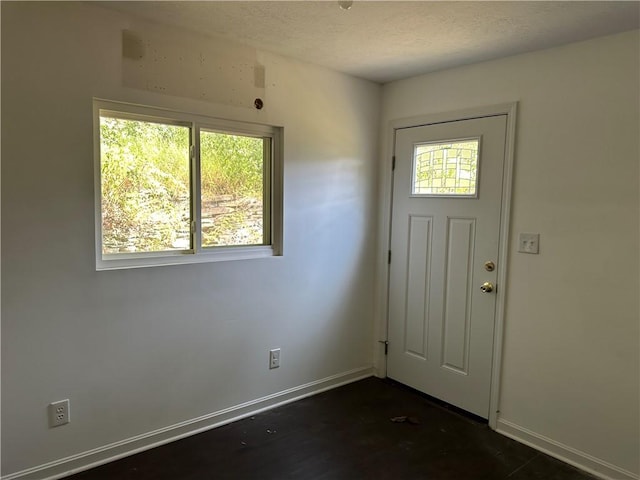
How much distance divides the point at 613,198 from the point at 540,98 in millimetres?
704

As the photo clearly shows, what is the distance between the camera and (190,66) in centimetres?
238

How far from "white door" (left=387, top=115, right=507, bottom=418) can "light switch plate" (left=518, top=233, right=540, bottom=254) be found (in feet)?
0.52

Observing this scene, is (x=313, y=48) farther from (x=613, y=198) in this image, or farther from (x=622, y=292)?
(x=622, y=292)

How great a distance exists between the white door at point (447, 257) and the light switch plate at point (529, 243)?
0.52 feet

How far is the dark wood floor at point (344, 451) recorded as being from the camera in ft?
7.36

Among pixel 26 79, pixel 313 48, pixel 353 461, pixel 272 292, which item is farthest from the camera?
pixel 272 292

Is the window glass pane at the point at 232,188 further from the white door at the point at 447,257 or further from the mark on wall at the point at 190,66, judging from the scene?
the white door at the point at 447,257

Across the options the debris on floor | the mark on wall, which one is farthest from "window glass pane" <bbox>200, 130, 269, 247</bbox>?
the debris on floor

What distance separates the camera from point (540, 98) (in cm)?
248

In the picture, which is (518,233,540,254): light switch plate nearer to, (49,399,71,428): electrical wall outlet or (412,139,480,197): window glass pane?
(412,139,480,197): window glass pane

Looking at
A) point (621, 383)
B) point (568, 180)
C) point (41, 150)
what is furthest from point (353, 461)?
point (41, 150)

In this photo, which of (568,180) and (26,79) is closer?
(26,79)

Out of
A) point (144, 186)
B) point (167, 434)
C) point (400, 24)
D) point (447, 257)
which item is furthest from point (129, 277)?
point (447, 257)

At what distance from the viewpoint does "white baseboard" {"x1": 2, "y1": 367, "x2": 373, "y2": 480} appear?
211cm
